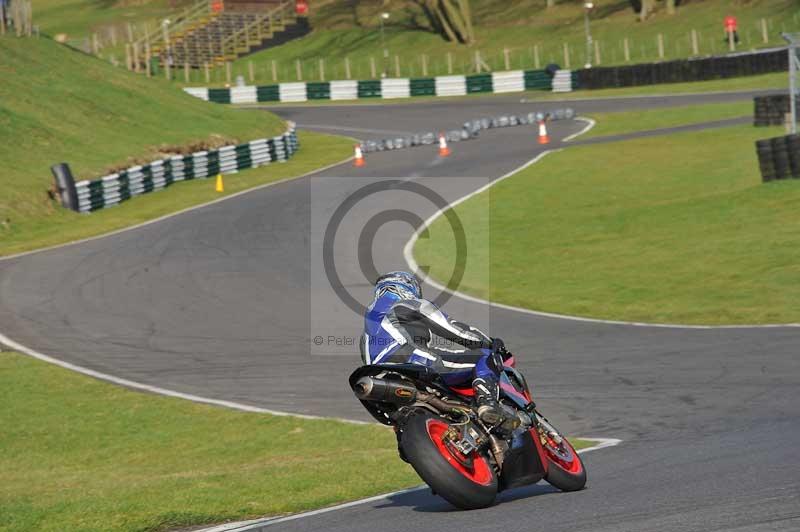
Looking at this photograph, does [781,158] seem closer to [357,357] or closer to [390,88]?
[357,357]

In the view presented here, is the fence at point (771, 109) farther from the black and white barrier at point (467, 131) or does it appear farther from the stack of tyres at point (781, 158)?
the stack of tyres at point (781, 158)

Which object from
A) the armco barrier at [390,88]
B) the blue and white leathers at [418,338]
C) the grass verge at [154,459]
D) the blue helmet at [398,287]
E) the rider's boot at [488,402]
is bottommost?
the grass verge at [154,459]

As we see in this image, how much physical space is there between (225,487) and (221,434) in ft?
14.1

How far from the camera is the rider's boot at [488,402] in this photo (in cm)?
836

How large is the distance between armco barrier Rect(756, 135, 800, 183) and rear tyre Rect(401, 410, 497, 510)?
21.0m

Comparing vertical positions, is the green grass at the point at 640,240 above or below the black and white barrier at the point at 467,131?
below

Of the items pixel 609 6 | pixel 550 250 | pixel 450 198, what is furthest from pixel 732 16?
pixel 550 250

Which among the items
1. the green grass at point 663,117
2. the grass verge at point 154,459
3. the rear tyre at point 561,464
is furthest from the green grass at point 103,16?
the rear tyre at point 561,464

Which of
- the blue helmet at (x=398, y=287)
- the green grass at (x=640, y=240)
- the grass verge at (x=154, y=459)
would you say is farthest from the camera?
the green grass at (x=640, y=240)

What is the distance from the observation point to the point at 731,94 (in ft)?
168

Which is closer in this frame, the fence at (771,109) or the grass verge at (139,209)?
the grass verge at (139,209)

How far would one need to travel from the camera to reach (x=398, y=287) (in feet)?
28.5

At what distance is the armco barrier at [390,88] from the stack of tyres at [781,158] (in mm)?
36282

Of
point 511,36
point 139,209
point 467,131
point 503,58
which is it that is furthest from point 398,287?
point 511,36
